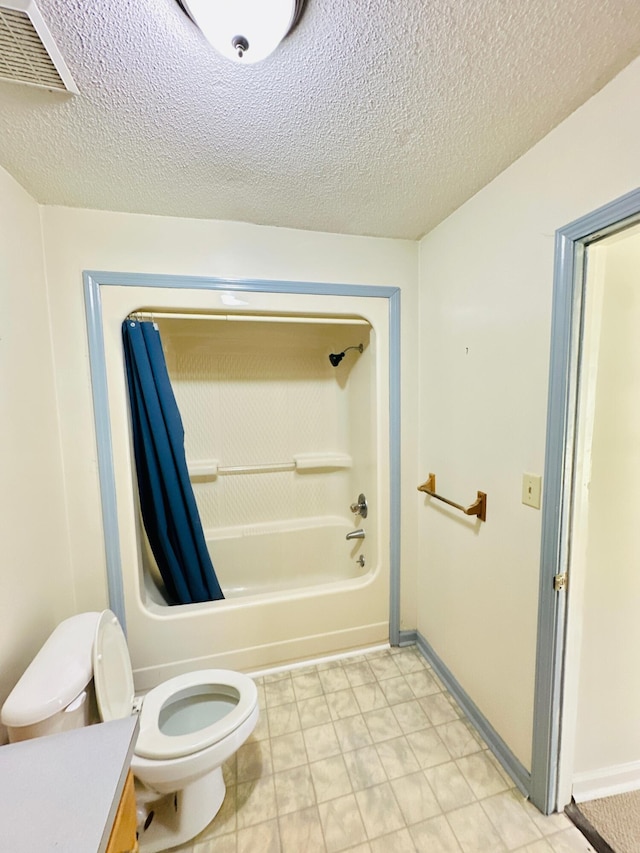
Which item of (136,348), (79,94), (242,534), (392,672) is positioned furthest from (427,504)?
(79,94)

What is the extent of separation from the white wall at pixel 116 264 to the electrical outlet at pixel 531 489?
1175mm

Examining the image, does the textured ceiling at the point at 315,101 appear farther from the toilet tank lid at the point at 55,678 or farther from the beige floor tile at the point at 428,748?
the beige floor tile at the point at 428,748

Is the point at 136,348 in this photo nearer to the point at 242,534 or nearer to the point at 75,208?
the point at 75,208

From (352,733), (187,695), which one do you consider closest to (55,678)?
(187,695)

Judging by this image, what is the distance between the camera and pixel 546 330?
114 cm

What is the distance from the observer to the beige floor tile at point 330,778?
127 centimetres

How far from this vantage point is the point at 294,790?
1284mm

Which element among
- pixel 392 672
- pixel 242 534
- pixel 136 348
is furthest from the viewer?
pixel 242 534

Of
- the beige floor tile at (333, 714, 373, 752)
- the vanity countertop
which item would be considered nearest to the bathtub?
the beige floor tile at (333, 714, 373, 752)

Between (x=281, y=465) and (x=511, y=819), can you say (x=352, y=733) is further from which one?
(x=281, y=465)

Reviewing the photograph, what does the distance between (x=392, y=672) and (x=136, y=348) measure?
2.09 meters

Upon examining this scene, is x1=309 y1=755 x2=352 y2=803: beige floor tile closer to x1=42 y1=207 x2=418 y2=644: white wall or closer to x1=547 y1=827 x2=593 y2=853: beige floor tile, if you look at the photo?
x1=547 y1=827 x2=593 y2=853: beige floor tile

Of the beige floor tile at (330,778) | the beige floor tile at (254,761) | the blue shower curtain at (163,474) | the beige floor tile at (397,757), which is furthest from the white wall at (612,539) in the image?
the blue shower curtain at (163,474)

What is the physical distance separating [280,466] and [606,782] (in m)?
2.17
